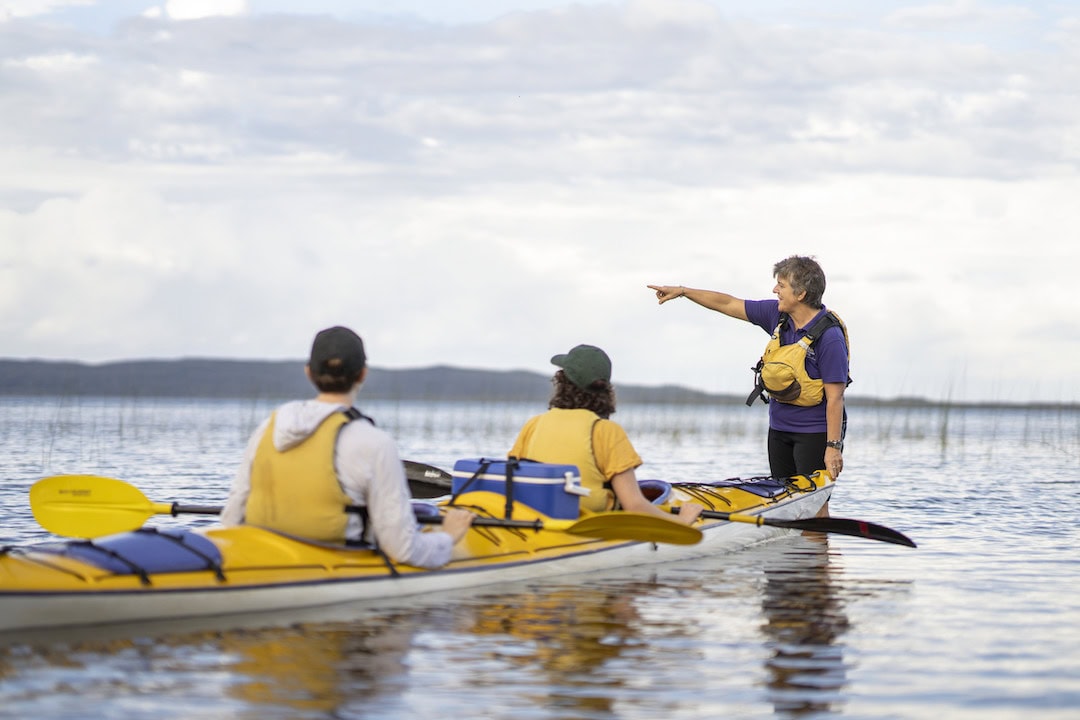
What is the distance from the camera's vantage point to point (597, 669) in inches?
211

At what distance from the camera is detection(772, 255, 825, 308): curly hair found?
858cm

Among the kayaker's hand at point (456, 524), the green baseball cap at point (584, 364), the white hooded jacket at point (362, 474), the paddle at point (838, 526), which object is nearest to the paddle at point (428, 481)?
the paddle at point (838, 526)

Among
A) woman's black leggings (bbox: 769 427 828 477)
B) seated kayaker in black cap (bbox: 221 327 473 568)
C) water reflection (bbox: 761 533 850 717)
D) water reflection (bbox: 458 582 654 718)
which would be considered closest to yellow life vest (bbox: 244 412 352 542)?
seated kayaker in black cap (bbox: 221 327 473 568)

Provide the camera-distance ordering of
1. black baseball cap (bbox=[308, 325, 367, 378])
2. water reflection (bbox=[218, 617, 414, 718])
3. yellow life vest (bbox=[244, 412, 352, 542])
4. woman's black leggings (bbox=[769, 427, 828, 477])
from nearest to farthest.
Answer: water reflection (bbox=[218, 617, 414, 718])
black baseball cap (bbox=[308, 325, 367, 378])
yellow life vest (bbox=[244, 412, 352, 542])
woman's black leggings (bbox=[769, 427, 828, 477])

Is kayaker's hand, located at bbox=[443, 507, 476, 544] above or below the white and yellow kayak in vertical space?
above

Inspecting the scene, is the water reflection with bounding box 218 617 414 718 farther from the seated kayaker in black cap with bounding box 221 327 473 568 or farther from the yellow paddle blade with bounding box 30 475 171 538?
the yellow paddle blade with bounding box 30 475 171 538

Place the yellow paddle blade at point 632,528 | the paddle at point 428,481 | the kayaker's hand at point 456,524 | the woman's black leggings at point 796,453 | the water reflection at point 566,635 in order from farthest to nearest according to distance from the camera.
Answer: the paddle at point 428,481 < the woman's black leggings at point 796,453 < the yellow paddle blade at point 632,528 < the kayaker's hand at point 456,524 < the water reflection at point 566,635

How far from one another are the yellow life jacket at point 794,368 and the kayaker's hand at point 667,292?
0.88m

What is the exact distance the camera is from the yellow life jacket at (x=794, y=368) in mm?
8703

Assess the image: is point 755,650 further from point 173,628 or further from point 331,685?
point 173,628

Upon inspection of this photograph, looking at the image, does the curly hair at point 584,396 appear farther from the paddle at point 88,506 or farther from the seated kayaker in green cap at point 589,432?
the paddle at point 88,506

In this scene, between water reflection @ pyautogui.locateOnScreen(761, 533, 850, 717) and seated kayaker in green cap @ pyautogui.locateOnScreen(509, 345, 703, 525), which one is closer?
water reflection @ pyautogui.locateOnScreen(761, 533, 850, 717)

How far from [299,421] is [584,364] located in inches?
76.1

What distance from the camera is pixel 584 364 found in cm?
726
